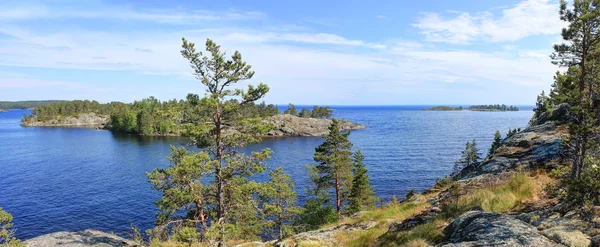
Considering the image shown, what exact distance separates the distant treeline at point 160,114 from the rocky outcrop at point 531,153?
14116 millimetres

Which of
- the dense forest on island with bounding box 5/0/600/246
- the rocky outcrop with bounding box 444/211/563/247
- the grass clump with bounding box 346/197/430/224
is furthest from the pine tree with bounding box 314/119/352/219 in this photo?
the rocky outcrop with bounding box 444/211/563/247

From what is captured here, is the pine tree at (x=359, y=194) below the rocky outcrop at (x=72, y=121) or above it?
below

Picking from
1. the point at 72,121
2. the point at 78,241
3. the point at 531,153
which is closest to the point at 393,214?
the point at 531,153

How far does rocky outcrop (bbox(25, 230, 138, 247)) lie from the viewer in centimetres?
2381

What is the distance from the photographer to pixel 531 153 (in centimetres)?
1966

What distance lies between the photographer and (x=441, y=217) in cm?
1014

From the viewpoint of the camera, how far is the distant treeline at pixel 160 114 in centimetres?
1847

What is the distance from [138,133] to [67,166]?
6923 centimetres

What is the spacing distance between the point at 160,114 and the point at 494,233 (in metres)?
16.5

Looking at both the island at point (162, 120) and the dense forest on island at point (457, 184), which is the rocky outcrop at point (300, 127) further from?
the dense forest on island at point (457, 184)

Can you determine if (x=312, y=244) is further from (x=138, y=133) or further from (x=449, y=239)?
(x=138, y=133)

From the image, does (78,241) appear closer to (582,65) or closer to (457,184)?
(457,184)

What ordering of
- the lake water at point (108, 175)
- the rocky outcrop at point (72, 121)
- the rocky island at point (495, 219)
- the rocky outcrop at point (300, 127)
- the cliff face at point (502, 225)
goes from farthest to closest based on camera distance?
the rocky outcrop at point (72, 121)
the rocky outcrop at point (300, 127)
the lake water at point (108, 175)
the rocky island at point (495, 219)
the cliff face at point (502, 225)

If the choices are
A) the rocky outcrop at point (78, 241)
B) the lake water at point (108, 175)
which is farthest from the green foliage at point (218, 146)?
the lake water at point (108, 175)
